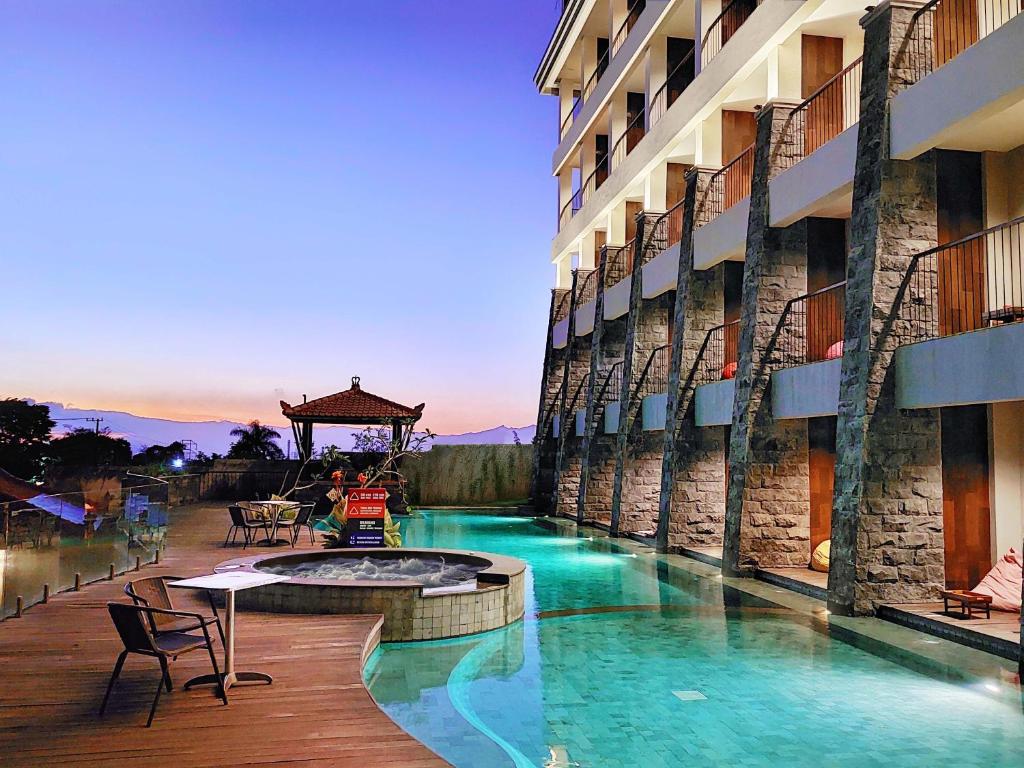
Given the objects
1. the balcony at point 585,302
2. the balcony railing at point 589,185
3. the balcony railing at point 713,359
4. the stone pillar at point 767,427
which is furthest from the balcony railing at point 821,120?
the balcony railing at point 589,185

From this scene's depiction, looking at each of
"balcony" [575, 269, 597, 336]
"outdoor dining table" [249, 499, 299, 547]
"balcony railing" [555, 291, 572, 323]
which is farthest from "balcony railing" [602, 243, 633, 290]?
"outdoor dining table" [249, 499, 299, 547]

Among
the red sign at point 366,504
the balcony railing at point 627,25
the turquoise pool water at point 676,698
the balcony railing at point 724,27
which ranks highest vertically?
the balcony railing at point 627,25

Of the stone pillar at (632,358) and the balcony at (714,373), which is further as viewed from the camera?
the stone pillar at (632,358)

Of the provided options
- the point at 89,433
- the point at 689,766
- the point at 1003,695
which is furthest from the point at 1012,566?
the point at 89,433

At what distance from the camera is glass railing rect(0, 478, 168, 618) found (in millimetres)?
7922

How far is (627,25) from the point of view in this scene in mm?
22703

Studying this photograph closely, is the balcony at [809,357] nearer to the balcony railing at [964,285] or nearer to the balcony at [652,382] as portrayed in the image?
the balcony railing at [964,285]

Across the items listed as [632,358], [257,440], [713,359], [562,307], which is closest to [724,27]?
[713,359]

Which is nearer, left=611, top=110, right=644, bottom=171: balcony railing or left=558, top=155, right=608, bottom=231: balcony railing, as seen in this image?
left=611, top=110, right=644, bottom=171: balcony railing

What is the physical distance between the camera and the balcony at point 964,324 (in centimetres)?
797

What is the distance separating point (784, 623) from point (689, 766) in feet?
15.8

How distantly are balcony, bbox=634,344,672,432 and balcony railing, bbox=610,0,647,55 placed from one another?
8985 millimetres

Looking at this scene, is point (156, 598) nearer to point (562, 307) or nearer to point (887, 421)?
point (887, 421)

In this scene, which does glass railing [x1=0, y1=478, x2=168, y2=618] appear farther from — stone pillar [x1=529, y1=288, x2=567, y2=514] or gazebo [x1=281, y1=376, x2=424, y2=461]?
stone pillar [x1=529, y1=288, x2=567, y2=514]
